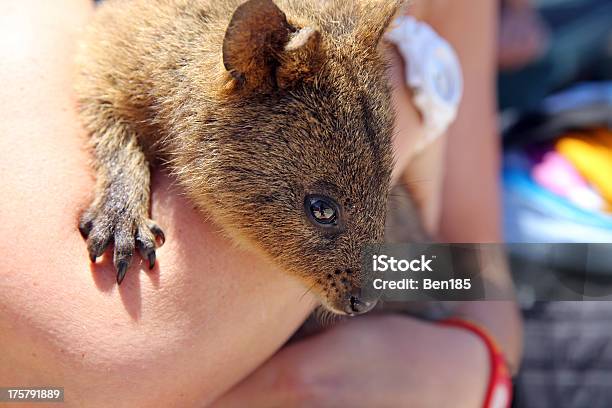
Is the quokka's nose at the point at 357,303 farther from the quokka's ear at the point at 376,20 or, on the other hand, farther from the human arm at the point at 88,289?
the quokka's ear at the point at 376,20

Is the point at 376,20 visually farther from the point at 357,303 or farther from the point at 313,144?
the point at 357,303

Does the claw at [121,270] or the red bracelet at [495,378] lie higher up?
the claw at [121,270]

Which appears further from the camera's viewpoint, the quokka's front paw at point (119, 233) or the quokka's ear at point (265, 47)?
the quokka's front paw at point (119, 233)

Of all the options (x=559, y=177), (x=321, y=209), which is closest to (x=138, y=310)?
(x=321, y=209)

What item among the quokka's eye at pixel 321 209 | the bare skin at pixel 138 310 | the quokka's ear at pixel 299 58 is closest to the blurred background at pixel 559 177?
the bare skin at pixel 138 310

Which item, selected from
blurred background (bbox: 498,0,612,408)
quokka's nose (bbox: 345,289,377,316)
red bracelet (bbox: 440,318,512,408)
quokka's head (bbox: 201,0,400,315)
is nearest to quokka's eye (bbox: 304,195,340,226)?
quokka's head (bbox: 201,0,400,315)

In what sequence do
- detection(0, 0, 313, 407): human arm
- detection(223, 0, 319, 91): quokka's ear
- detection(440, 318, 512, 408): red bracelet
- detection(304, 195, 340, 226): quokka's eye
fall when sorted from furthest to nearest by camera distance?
detection(440, 318, 512, 408): red bracelet, detection(304, 195, 340, 226): quokka's eye, detection(0, 0, 313, 407): human arm, detection(223, 0, 319, 91): quokka's ear

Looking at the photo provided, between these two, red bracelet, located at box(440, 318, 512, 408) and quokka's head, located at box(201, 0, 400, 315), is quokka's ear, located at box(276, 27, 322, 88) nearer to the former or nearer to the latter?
quokka's head, located at box(201, 0, 400, 315)
